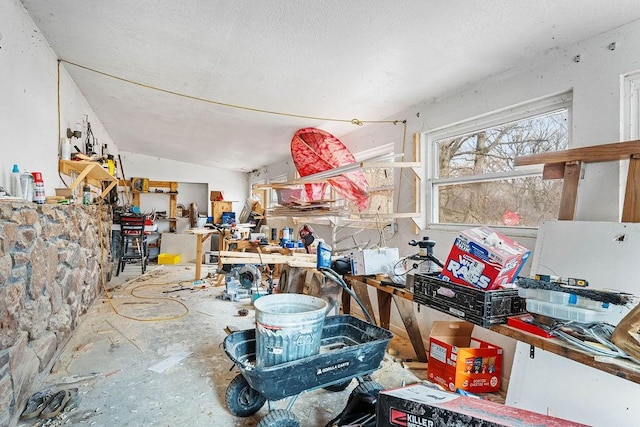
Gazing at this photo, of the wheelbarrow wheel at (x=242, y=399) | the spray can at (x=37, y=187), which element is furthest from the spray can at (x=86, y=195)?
the wheelbarrow wheel at (x=242, y=399)

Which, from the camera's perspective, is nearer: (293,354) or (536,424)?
(536,424)

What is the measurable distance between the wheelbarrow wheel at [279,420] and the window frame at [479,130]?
72.5 inches

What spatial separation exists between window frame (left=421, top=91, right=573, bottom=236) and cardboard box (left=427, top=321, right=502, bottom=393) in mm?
859

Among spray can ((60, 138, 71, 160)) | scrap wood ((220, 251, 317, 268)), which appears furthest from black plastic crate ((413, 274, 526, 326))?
spray can ((60, 138, 71, 160))

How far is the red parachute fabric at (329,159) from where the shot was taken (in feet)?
11.8

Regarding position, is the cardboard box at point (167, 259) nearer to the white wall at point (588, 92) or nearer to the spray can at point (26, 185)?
the spray can at point (26, 185)

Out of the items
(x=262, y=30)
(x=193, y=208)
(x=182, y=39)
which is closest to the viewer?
(x=262, y=30)

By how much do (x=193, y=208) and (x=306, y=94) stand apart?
19.8 feet

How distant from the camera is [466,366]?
7.14 feet

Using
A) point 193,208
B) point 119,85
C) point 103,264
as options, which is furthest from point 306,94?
point 193,208

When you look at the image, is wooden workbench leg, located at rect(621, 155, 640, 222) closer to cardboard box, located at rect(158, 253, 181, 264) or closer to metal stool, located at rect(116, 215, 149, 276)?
metal stool, located at rect(116, 215, 149, 276)

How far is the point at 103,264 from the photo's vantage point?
4730 mm

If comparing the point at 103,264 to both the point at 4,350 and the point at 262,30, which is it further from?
the point at 262,30

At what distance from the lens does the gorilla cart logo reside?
4.04 feet
